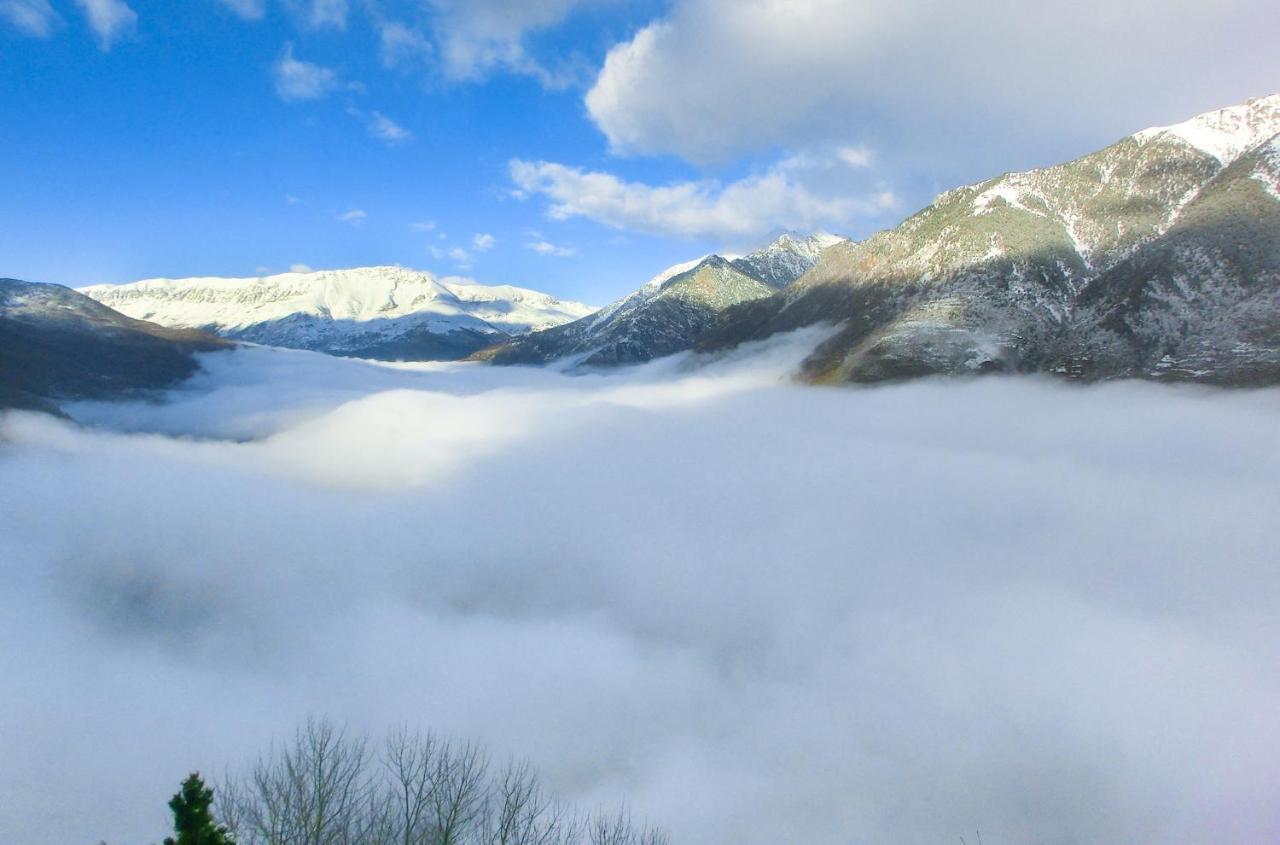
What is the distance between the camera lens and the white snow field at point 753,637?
75.3 metres

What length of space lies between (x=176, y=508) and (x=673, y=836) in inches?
7450

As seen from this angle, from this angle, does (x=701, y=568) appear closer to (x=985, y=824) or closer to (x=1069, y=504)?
(x=985, y=824)

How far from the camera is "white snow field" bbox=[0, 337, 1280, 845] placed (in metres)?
75.3

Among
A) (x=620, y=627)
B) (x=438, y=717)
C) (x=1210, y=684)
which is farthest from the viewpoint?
(x=620, y=627)

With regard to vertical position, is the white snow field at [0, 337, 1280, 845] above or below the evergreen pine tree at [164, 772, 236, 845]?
below

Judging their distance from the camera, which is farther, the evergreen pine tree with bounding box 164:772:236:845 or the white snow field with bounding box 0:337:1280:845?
the white snow field with bounding box 0:337:1280:845

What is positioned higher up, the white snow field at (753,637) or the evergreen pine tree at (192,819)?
the evergreen pine tree at (192,819)

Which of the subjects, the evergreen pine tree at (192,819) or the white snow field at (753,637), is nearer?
the evergreen pine tree at (192,819)

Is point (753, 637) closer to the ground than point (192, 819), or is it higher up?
closer to the ground

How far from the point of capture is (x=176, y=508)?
603 ft

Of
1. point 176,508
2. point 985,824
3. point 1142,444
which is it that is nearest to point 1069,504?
point 1142,444

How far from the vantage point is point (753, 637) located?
4820 inches

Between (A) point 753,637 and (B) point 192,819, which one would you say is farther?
(A) point 753,637

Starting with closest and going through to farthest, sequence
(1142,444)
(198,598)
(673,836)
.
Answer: (673,836)
(198,598)
(1142,444)
